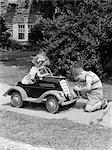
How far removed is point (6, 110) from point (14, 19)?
2223 cm

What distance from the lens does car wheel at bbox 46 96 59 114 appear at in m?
6.63

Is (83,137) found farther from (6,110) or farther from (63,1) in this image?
(63,1)

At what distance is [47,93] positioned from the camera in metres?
6.72

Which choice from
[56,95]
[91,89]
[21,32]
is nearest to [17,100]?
[56,95]

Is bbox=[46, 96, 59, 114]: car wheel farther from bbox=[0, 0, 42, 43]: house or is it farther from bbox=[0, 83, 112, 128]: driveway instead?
bbox=[0, 0, 42, 43]: house

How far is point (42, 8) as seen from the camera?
16.9 meters

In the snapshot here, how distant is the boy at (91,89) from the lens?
6793mm

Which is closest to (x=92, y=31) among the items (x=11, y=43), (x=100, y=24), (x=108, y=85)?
(x=100, y=24)

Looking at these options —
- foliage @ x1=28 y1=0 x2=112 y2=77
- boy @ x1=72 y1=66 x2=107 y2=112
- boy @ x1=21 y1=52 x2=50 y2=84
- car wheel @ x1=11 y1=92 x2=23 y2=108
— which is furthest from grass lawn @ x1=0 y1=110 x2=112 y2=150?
foliage @ x1=28 y1=0 x2=112 y2=77

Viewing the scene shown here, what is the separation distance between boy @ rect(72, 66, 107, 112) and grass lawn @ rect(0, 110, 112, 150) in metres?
1.03

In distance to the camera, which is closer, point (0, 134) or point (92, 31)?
point (0, 134)

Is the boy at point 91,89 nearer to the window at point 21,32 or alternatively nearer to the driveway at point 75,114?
the driveway at point 75,114

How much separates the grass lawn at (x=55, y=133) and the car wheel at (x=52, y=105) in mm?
596

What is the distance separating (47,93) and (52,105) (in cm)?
26
